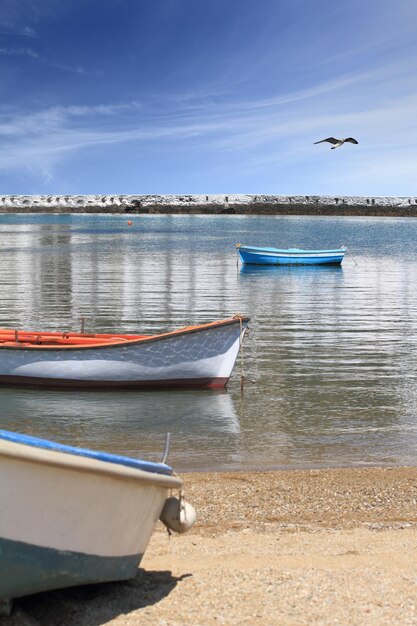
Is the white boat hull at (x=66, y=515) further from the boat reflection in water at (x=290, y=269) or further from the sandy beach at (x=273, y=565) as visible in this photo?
the boat reflection in water at (x=290, y=269)

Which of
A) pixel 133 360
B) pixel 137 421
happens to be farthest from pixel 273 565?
pixel 133 360

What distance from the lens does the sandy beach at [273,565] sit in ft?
15.4

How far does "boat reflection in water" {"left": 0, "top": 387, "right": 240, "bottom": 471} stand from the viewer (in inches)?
390

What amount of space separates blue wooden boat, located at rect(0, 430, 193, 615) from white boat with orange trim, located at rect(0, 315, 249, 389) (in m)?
7.50

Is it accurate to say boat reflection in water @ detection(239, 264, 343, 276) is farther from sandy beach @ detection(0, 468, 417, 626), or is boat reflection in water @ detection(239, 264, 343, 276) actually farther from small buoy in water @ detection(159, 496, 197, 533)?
small buoy in water @ detection(159, 496, 197, 533)

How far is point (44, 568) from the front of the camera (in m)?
4.55

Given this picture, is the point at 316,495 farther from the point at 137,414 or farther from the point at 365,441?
the point at 137,414

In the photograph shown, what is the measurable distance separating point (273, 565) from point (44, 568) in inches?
74.4

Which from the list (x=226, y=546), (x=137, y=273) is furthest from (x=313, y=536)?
(x=137, y=273)

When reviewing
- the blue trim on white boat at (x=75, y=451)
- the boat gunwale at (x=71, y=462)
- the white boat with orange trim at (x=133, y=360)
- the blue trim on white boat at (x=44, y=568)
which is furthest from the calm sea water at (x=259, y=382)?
the boat gunwale at (x=71, y=462)

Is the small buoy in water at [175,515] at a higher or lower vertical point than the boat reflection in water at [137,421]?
higher

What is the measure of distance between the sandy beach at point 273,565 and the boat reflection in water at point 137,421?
1642mm

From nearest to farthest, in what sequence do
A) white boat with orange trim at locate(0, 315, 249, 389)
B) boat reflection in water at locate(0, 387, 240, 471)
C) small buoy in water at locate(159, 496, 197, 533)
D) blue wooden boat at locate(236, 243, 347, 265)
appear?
1. small buoy in water at locate(159, 496, 197, 533)
2. boat reflection in water at locate(0, 387, 240, 471)
3. white boat with orange trim at locate(0, 315, 249, 389)
4. blue wooden boat at locate(236, 243, 347, 265)

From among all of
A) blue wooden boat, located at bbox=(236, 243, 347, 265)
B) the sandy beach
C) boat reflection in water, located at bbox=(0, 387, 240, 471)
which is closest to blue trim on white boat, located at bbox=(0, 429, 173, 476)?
the sandy beach
